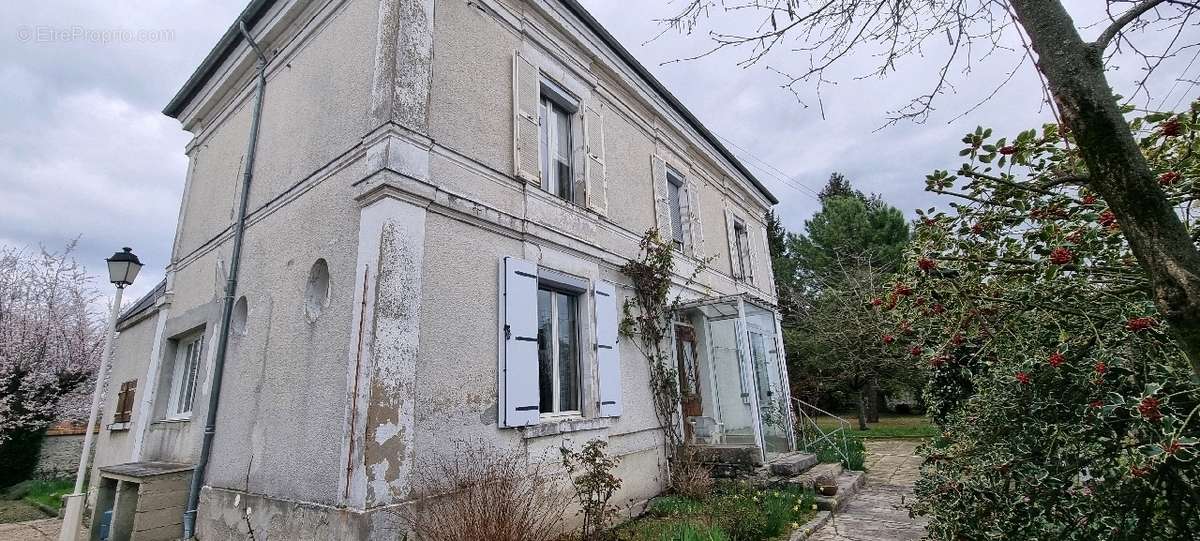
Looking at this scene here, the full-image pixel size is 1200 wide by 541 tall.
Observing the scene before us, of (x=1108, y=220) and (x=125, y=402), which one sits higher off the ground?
(x=1108, y=220)

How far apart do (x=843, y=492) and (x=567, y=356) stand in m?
4.03

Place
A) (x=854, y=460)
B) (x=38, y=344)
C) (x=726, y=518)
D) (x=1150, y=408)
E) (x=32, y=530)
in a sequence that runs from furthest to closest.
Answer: (x=38, y=344)
(x=854, y=460)
(x=32, y=530)
(x=726, y=518)
(x=1150, y=408)

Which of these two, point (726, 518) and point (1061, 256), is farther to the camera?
point (726, 518)

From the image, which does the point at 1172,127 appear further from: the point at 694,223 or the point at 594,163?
the point at 694,223

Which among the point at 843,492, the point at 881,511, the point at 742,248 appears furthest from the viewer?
the point at 742,248

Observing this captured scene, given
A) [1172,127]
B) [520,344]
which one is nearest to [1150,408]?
[1172,127]

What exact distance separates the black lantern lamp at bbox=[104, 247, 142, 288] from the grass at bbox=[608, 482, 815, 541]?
23.6 feet

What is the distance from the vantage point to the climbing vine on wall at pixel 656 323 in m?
7.02

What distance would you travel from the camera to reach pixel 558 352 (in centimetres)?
583

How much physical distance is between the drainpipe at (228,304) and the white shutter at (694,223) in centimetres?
659

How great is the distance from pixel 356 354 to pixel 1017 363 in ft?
14.6

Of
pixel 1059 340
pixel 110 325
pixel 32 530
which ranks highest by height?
pixel 110 325

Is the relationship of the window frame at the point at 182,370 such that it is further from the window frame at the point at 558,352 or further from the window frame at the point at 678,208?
the window frame at the point at 678,208

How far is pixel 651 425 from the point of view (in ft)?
22.6
